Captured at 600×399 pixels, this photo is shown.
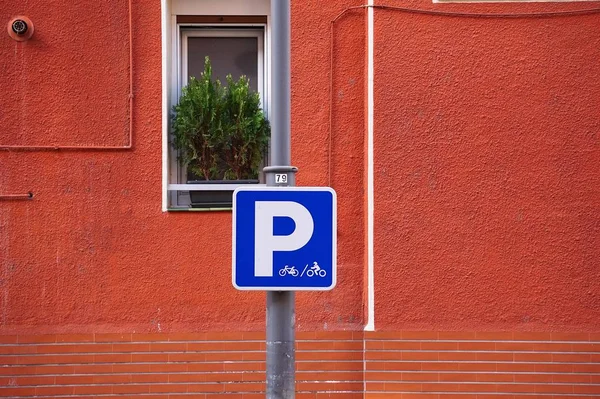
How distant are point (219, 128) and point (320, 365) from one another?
7.61ft

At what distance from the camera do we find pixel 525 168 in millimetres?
7090

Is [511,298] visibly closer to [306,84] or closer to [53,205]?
[306,84]

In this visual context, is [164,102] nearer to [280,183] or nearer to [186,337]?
Answer: [186,337]

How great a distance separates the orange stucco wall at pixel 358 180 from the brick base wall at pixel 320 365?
14 centimetres

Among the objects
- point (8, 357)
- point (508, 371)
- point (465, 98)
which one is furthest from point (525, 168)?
point (8, 357)

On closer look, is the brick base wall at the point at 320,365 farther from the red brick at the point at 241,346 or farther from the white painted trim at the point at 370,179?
the white painted trim at the point at 370,179

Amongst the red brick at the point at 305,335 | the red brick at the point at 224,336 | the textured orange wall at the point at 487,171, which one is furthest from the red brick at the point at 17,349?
the textured orange wall at the point at 487,171

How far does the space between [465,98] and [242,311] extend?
2.73m

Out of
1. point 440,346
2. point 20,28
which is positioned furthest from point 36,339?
point 440,346

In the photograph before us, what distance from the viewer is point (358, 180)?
7.22 meters

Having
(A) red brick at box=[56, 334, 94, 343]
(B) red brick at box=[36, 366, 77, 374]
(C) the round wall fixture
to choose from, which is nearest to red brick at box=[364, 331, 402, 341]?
(A) red brick at box=[56, 334, 94, 343]

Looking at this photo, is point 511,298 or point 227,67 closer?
point 511,298

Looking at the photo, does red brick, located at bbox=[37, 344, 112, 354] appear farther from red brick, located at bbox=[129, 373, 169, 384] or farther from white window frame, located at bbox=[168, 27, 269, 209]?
white window frame, located at bbox=[168, 27, 269, 209]

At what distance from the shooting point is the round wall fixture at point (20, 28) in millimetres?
7129
